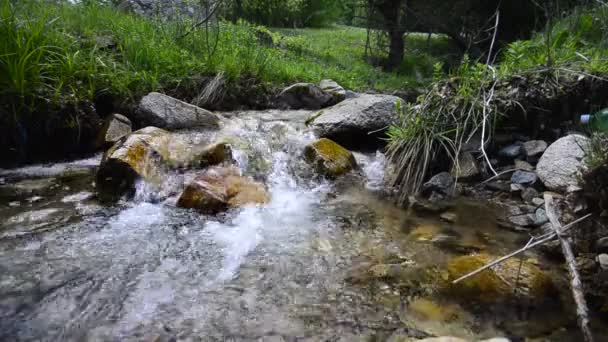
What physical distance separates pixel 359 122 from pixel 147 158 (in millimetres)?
2370

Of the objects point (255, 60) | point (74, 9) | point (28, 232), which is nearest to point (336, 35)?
point (255, 60)

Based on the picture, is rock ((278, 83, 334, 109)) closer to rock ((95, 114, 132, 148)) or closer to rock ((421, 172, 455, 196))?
rock ((95, 114, 132, 148))

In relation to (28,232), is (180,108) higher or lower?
higher

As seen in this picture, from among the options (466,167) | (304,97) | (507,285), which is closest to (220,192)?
(507,285)

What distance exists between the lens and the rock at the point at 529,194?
10.6ft

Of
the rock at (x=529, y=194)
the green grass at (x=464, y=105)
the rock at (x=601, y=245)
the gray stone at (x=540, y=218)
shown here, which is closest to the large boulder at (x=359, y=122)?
the green grass at (x=464, y=105)

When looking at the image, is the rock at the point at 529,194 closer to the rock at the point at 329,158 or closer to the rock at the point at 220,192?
the rock at the point at 329,158

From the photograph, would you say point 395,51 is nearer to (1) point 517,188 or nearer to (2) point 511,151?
(2) point 511,151

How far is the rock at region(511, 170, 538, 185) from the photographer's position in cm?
337

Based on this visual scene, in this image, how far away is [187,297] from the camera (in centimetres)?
205

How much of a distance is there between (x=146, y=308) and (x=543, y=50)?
441cm

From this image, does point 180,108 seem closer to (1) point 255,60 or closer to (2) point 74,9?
(1) point 255,60

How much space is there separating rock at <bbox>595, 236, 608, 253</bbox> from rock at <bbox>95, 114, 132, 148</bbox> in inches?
152

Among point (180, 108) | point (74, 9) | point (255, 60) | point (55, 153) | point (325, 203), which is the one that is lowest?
point (325, 203)
